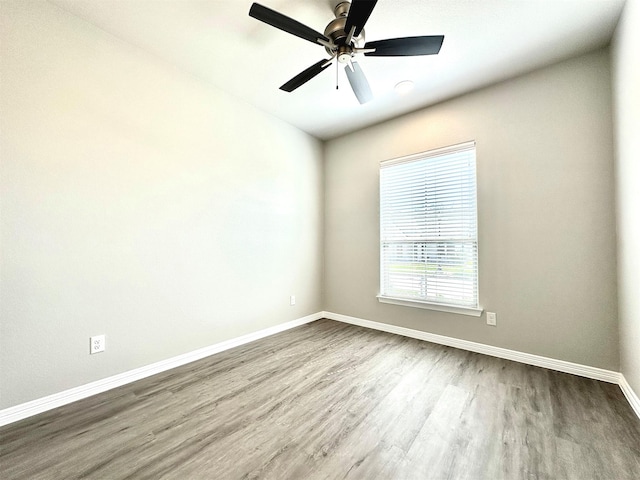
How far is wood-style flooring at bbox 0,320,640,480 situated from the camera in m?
1.30

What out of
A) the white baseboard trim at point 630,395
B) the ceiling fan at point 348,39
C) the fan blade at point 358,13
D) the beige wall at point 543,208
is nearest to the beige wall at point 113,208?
the ceiling fan at point 348,39

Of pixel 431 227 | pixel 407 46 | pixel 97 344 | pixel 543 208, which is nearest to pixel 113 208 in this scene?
pixel 97 344

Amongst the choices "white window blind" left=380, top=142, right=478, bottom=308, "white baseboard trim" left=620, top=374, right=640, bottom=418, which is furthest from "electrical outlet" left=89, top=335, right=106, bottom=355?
"white baseboard trim" left=620, top=374, right=640, bottom=418

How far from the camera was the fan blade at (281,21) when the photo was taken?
4.88 ft

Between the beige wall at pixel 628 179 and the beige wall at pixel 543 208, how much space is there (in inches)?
5.5

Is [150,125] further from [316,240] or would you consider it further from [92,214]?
[316,240]

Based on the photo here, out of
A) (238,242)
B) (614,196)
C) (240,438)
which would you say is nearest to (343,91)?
(238,242)

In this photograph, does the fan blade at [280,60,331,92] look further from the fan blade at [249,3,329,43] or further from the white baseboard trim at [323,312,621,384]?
the white baseboard trim at [323,312,621,384]

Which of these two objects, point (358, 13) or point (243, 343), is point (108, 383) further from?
point (358, 13)

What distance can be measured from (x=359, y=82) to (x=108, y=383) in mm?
3108

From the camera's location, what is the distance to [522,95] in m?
2.53

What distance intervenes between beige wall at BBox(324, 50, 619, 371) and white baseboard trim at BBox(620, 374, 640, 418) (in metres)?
0.16

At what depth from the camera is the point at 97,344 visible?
1.99 metres

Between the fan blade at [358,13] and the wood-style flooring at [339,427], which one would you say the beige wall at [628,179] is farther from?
the fan blade at [358,13]
